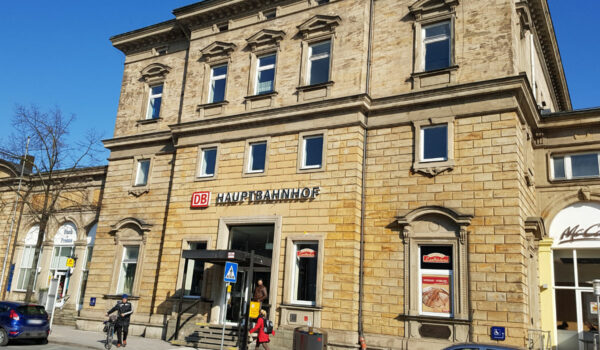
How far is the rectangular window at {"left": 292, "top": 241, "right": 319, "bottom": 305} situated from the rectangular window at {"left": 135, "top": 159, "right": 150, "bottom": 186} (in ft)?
31.9

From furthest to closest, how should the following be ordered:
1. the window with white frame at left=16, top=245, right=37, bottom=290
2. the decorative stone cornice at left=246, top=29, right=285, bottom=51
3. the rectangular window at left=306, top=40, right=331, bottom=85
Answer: the window with white frame at left=16, top=245, right=37, bottom=290, the decorative stone cornice at left=246, top=29, right=285, bottom=51, the rectangular window at left=306, top=40, right=331, bottom=85

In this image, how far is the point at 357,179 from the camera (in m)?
18.0

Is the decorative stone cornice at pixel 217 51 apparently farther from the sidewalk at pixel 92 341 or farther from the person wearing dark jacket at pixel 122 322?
the sidewalk at pixel 92 341

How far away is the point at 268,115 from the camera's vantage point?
20.2 metres

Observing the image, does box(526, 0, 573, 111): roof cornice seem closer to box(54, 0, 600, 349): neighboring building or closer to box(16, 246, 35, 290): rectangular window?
box(54, 0, 600, 349): neighboring building

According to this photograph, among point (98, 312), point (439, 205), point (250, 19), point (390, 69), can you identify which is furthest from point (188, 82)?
point (439, 205)

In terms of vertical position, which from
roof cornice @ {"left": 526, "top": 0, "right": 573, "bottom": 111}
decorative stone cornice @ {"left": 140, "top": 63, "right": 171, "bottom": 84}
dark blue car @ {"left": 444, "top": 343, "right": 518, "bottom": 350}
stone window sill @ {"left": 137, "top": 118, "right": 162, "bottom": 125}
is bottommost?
dark blue car @ {"left": 444, "top": 343, "right": 518, "bottom": 350}

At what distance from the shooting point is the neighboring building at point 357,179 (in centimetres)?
1606

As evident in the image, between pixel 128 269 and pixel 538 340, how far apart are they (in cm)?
1701

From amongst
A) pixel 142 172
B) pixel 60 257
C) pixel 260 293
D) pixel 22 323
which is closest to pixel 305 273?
pixel 260 293

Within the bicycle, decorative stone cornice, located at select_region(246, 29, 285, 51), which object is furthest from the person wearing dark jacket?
decorative stone cornice, located at select_region(246, 29, 285, 51)

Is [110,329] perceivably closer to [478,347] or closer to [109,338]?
[109,338]

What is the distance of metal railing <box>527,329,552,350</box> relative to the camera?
48.8ft

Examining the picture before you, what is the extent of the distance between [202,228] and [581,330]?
1429 cm
